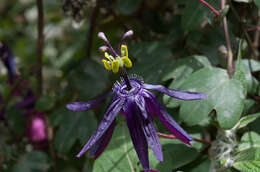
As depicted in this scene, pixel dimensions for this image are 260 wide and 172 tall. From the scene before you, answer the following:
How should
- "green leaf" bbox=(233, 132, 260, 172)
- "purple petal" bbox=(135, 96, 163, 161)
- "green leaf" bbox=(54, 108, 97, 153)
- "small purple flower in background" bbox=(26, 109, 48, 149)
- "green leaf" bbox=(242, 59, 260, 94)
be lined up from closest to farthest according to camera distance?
"purple petal" bbox=(135, 96, 163, 161) → "green leaf" bbox=(233, 132, 260, 172) → "green leaf" bbox=(242, 59, 260, 94) → "green leaf" bbox=(54, 108, 97, 153) → "small purple flower in background" bbox=(26, 109, 48, 149)

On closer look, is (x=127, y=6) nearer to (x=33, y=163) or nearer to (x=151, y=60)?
(x=151, y=60)

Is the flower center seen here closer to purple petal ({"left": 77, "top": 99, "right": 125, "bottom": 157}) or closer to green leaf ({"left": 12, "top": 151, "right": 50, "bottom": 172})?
purple petal ({"left": 77, "top": 99, "right": 125, "bottom": 157})

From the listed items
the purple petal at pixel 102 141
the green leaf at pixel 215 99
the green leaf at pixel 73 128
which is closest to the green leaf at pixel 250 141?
the green leaf at pixel 215 99

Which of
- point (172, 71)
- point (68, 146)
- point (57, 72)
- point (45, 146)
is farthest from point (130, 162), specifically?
point (57, 72)

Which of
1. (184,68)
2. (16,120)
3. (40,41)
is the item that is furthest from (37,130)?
(184,68)

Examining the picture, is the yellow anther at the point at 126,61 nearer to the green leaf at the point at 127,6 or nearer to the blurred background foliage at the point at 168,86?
the blurred background foliage at the point at 168,86

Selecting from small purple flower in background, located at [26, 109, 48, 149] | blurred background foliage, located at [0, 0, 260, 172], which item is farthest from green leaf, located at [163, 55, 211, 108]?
small purple flower in background, located at [26, 109, 48, 149]
